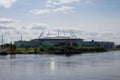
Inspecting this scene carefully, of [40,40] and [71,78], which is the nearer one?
[71,78]

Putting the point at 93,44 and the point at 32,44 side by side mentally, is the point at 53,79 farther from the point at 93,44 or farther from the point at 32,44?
the point at 93,44

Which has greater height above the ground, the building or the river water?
the building

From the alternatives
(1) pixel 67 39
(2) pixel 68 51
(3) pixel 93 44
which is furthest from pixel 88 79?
(3) pixel 93 44

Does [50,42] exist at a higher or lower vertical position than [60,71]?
higher

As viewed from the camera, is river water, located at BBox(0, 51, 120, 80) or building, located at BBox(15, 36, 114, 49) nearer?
river water, located at BBox(0, 51, 120, 80)

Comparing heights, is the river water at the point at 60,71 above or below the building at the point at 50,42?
below

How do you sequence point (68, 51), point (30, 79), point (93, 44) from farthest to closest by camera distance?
point (93, 44) → point (68, 51) → point (30, 79)

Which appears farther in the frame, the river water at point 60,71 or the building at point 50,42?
the building at point 50,42

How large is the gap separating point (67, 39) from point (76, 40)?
5.48 metres

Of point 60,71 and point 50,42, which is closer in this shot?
point 60,71

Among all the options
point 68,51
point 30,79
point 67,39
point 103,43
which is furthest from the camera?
point 103,43

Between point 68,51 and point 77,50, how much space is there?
5.19m

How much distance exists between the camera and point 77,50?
111 metres

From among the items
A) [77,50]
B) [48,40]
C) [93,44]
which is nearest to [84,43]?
[93,44]
